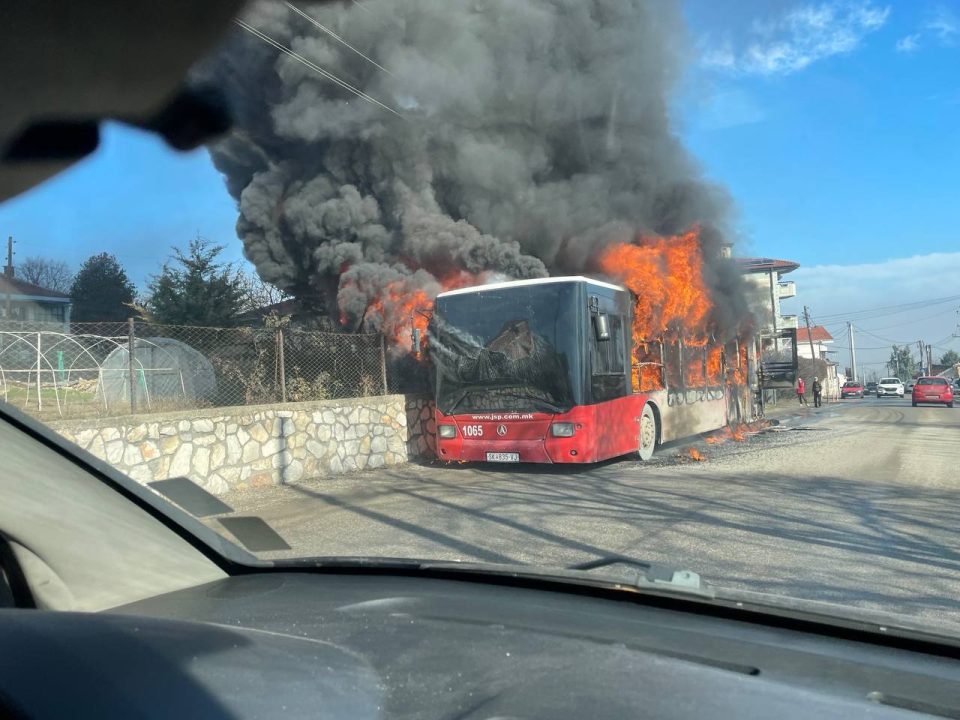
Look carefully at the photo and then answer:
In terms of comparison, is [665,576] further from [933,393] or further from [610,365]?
[933,393]

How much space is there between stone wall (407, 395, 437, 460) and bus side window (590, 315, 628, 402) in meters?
→ 3.82

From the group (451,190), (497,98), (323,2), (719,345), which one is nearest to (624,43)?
(497,98)

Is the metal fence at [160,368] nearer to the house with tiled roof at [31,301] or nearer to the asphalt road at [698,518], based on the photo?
the asphalt road at [698,518]

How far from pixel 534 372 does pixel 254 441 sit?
4.29m

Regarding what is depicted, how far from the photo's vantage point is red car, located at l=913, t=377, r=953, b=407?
35.2 meters

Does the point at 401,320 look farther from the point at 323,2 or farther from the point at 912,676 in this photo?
the point at 912,676

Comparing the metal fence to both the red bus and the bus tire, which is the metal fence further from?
the bus tire

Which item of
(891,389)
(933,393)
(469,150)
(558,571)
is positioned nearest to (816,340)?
(891,389)

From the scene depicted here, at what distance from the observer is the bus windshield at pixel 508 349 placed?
34.3 feet

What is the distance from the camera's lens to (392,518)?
7.83 metres

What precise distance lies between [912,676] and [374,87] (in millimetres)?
20642

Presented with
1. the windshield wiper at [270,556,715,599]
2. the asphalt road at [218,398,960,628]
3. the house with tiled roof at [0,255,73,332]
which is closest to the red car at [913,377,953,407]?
the asphalt road at [218,398,960,628]

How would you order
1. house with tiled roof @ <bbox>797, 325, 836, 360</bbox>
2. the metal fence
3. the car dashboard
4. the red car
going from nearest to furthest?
the car dashboard
the metal fence
the red car
house with tiled roof @ <bbox>797, 325, 836, 360</bbox>

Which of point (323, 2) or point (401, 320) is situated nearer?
point (323, 2)
